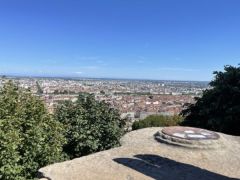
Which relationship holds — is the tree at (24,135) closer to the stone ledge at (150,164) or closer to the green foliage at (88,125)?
the green foliage at (88,125)

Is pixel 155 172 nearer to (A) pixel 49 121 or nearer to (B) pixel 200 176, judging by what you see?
(B) pixel 200 176

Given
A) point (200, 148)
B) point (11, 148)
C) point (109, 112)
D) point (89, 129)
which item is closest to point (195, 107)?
point (109, 112)

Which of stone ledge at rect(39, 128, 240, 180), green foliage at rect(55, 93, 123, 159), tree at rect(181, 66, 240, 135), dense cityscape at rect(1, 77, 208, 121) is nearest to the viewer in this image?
stone ledge at rect(39, 128, 240, 180)

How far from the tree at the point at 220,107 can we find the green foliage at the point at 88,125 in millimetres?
5667

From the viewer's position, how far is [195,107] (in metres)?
23.6

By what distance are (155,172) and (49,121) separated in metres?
5.54

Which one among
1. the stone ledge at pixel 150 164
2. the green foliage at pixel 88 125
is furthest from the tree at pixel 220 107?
the stone ledge at pixel 150 164

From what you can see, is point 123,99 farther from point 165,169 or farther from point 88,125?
point 165,169

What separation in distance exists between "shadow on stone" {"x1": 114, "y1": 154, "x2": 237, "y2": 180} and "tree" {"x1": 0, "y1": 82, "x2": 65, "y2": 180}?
309 cm

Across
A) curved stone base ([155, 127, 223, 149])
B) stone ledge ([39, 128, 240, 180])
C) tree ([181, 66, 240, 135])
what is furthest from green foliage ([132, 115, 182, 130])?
stone ledge ([39, 128, 240, 180])

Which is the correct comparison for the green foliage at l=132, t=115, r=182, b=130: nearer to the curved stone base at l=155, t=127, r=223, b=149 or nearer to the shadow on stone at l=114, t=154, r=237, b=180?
the curved stone base at l=155, t=127, r=223, b=149

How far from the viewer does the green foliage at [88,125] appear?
16.2 meters

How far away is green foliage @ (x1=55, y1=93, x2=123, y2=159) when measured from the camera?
53.1 feet

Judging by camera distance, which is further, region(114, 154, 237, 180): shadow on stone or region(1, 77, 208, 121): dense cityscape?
region(1, 77, 208, 121): dense cityscape
